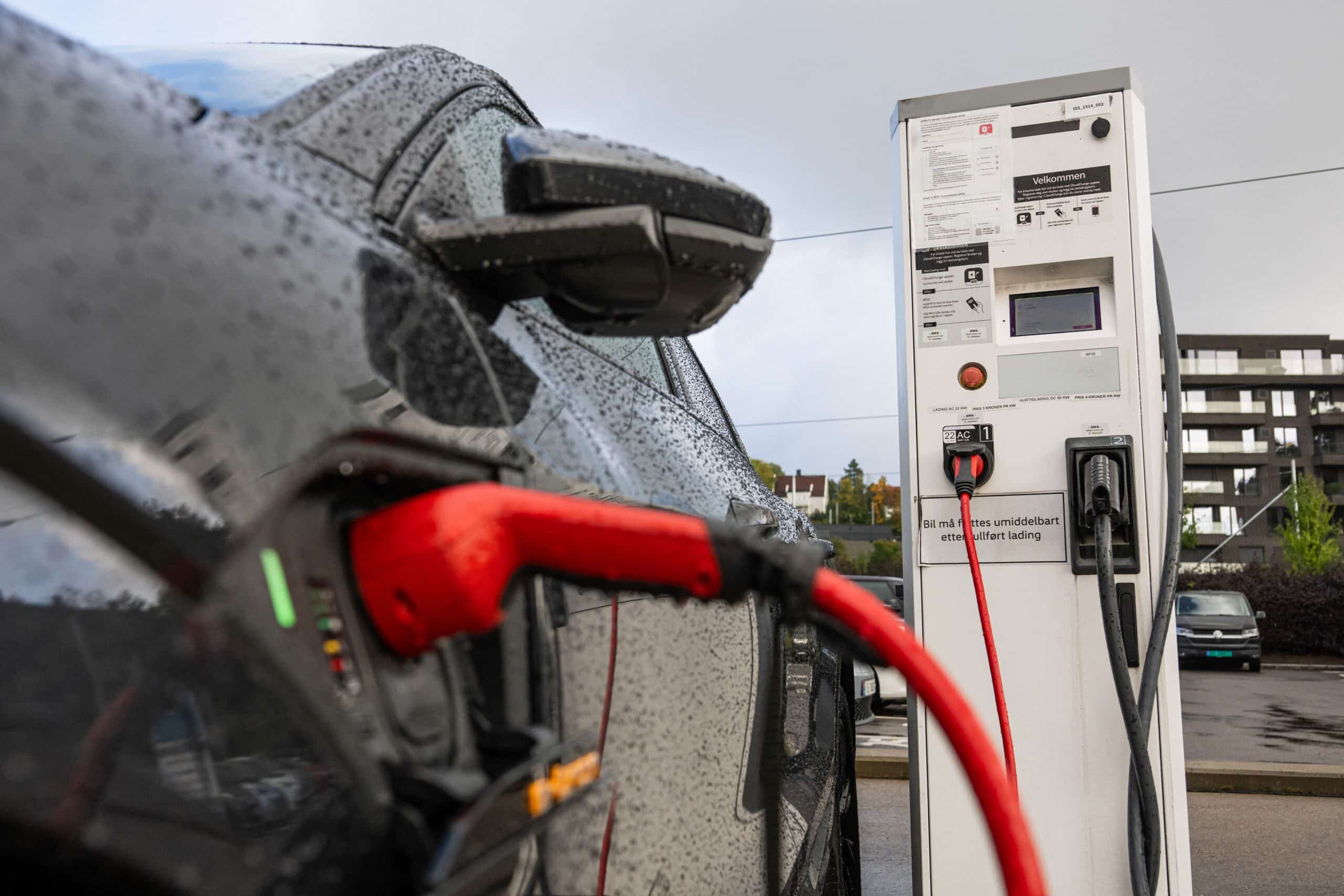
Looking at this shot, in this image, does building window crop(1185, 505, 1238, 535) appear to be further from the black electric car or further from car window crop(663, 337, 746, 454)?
the black electric car

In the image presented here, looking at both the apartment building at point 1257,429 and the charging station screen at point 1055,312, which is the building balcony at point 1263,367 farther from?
the charging station screen at point 1055,312

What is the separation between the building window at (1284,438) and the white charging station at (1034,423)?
67.9 metres

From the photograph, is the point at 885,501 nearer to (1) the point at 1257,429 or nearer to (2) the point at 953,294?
(1) the point at 1257,429

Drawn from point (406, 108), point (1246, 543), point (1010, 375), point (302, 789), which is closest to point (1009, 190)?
point (1010, 375)

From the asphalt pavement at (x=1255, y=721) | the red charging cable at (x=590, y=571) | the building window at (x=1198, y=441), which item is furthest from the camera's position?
the building window at (x=1198, y=441)

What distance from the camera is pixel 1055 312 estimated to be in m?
2.77

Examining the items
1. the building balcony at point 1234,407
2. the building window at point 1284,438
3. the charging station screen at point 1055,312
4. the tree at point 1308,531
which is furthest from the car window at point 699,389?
the building window at point 1284,438

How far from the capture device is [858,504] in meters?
69.6

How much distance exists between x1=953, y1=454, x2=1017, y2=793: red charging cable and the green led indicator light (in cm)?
225

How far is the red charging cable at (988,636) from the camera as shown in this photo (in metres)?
A: 2.51

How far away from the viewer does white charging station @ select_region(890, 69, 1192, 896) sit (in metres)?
2.63

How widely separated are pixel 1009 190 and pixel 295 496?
2.54 m

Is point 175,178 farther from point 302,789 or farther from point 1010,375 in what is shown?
point 1010,375

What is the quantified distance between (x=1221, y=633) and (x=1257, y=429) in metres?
52.6
